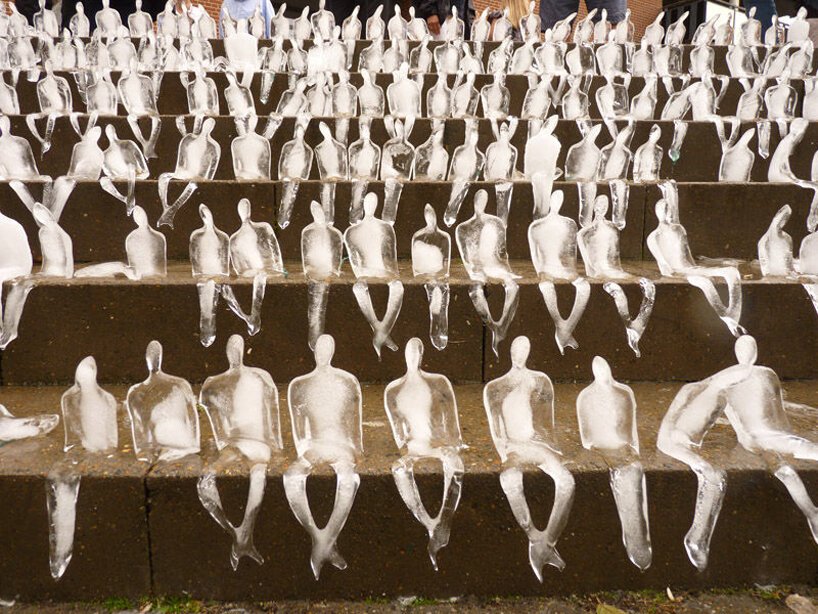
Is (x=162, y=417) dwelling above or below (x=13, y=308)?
below

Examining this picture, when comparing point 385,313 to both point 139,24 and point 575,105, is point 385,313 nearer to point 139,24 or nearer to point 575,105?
point 575,105

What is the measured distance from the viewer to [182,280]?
170 cm

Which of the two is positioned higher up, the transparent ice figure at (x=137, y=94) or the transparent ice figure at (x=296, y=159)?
the transparent ice figure at (x=137, y=94)

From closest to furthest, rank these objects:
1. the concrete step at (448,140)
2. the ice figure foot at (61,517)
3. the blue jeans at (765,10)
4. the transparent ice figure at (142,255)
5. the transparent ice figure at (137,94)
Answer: the ice figure foot at (61,517) < the transparent ice figure at (142,255) < the concrete step at (448,140) < the transparent ice figure at (137,94) < the blue jeans at (765,10)

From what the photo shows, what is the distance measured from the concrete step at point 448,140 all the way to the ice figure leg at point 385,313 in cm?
87

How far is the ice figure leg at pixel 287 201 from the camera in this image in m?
2.05

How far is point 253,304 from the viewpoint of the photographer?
1.68 meters

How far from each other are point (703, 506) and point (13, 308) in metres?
1.77

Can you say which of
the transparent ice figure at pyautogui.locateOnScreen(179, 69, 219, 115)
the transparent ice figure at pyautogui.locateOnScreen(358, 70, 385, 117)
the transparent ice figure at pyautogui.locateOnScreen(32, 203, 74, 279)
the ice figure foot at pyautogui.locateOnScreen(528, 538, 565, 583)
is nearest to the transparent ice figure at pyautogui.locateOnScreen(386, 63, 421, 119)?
the transparent ice figure at pyautogui.locateOnScreen(358, 70, 385, 117)

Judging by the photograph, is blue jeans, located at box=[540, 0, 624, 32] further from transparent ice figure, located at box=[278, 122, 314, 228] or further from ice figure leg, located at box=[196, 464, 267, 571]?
ice figure leg, located at box=[196, 464, 267, 571]

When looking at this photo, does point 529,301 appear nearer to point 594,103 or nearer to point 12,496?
point 12,496

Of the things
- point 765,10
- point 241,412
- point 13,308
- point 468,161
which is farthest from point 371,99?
point 765,10

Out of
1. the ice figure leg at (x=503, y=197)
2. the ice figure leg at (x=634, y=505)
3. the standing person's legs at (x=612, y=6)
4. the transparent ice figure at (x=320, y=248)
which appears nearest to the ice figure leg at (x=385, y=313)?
the transparent ice figure at (x=320, y=248)

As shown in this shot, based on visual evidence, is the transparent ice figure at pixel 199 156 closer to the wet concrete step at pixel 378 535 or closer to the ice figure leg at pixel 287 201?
the ice figure leg at pixel 287 201
